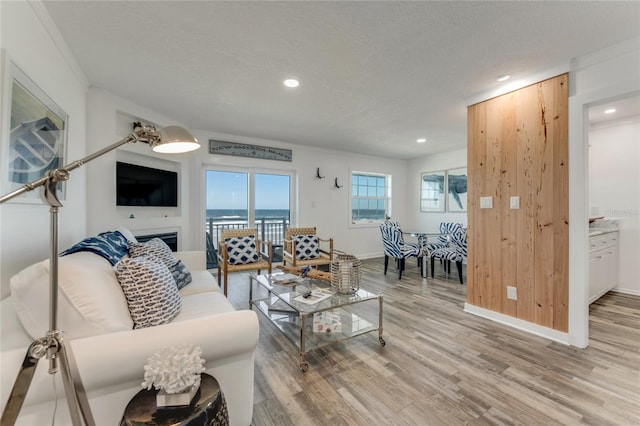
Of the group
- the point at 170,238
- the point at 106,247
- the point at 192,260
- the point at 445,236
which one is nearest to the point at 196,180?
the point at 170,238

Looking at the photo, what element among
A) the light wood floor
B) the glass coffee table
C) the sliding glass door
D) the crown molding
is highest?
the crown molding

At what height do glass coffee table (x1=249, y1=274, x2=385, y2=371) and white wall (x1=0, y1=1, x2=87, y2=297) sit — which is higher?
white wall (x1=0, y1=1, x2=87, y2=297)

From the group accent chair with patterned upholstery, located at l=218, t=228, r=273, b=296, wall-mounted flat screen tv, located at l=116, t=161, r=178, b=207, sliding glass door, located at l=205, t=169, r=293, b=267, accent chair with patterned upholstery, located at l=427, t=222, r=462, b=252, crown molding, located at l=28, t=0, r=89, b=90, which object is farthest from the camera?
sliding glass door, located at l=205, t=169, r=293, b=267

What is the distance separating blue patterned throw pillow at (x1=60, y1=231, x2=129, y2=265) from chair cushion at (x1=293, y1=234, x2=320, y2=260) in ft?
8.11

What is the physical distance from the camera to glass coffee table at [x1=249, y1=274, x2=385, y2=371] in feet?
6.81

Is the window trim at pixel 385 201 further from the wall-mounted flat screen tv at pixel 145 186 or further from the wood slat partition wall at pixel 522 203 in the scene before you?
the wall-mounted flat screen tv at pixel 145 186

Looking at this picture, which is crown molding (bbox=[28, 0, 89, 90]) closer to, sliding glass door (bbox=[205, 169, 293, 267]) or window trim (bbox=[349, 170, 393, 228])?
sliding glass door (bbox=[205, 169, 293, 267])

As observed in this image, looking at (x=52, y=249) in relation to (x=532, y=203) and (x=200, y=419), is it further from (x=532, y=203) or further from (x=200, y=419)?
(x=532, y=203)

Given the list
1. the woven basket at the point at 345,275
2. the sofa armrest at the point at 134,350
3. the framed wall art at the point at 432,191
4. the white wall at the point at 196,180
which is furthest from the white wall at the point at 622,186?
the sofa armrest at the point at 134,350

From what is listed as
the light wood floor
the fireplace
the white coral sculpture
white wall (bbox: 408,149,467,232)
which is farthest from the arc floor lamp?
white wall (bbox: 408,149,467,232)

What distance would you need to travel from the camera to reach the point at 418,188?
646 centimetres

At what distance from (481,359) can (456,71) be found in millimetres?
2424

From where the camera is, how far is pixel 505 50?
209 cm

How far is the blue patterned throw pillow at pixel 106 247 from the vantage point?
1.58m
